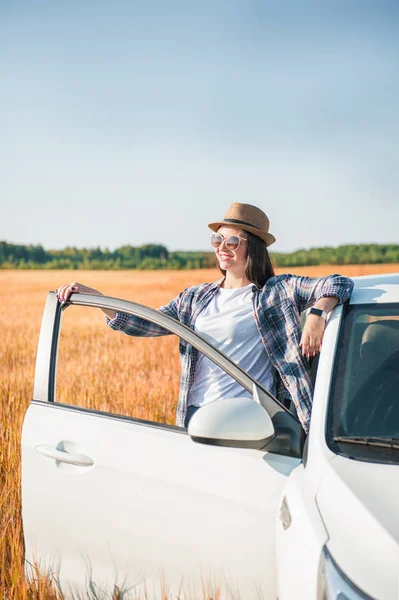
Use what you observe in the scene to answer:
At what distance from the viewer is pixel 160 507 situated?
85.0 inches

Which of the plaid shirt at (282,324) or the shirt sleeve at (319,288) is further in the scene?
the plaid shirt at (282,324)

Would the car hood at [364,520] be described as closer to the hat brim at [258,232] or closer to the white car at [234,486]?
the white car at [234,486]

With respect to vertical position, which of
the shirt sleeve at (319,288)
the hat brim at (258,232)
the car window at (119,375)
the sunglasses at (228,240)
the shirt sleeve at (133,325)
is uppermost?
the hat brim at (258,232)

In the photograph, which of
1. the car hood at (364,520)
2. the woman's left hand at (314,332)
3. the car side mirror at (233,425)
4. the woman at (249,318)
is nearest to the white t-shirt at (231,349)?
the woman at (249,318)

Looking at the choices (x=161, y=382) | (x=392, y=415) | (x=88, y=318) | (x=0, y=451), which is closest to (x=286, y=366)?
(x=392, y=415)

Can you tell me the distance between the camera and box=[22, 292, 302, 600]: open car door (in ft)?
6.59

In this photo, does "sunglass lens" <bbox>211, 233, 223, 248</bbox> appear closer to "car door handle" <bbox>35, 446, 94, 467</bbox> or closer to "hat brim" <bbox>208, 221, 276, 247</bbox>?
"hat brim" <bbox>208, 221, 276, 247</bbox>

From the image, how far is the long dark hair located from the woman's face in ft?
0.09

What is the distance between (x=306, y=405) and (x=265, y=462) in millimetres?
593

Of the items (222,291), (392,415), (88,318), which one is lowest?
(88,318)

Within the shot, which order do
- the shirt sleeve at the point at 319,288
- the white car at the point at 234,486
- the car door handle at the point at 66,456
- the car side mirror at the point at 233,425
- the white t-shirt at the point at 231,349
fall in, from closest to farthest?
1. the white car at the point at 234,486
2. the car side mirror at the point at 233,425
3. the car door handle at the point at 66,456
4. the shirt sleeve at the point at 319,288
5. the white t-shirt at the point at 231,349

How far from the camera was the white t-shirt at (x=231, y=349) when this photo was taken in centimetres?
288

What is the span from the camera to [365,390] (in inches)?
86.4

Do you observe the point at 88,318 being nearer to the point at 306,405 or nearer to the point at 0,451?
the point at 0,451
